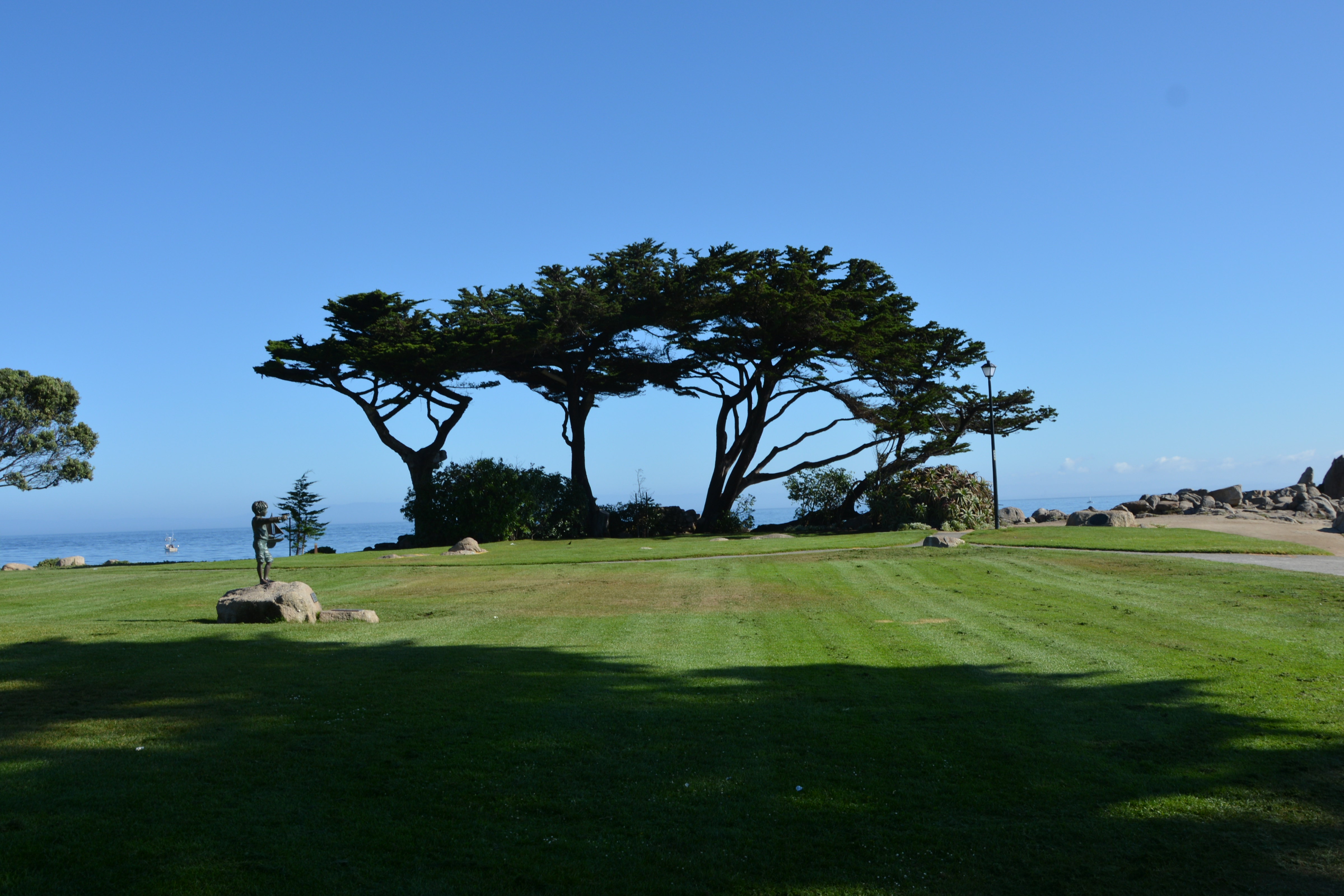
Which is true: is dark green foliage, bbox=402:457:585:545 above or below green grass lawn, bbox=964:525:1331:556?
above

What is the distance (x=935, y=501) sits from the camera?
1362 inches

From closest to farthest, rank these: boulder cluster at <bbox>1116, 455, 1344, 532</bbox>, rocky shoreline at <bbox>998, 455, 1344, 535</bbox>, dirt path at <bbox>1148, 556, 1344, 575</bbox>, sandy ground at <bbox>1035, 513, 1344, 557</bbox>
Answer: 1. dirt path at <bbox>1148, 556, 1344, 575</bbox>
2. sandy ground at <bbox>1035, 513, 1344, 557</bbox>
3. rocky shoreline at <bbox>998, 455, 1344, 535</bbox>
4. boulder cluster at <bbox>1116, 455, 1344, 532</bbox>

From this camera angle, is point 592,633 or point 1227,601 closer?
point 592,633

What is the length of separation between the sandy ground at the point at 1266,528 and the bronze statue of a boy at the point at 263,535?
20179mm

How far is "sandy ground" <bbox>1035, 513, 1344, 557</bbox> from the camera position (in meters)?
21.7

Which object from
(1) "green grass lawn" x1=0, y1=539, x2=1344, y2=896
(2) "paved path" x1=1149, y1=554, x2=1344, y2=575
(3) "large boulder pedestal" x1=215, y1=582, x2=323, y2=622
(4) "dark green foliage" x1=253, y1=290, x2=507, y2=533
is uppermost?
(4) "dark green foliage" x1=253, y1=290, x2=507, y2=533

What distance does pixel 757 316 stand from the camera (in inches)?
1340

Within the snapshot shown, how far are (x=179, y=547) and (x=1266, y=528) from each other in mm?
84902

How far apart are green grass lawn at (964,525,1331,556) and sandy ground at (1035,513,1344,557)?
57 cm

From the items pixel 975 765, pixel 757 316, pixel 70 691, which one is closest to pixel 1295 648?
pixel 975 765

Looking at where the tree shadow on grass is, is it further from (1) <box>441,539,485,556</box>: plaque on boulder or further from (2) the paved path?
(1) <box>441,539,485,556</box>: plaque on boulder

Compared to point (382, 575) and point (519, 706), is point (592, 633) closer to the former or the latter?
point (519, 706)

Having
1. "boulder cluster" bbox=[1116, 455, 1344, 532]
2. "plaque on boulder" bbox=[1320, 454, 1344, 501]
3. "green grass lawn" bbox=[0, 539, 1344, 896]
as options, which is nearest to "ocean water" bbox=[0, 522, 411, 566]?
"green grass lawn" bbox=[0, 539, 1344, 896]

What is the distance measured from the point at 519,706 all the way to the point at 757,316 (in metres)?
28.4
